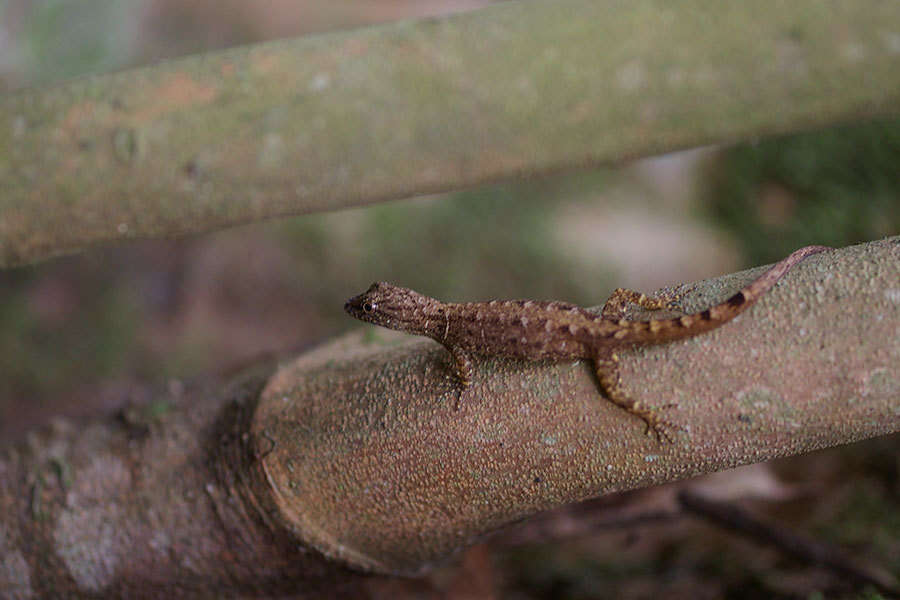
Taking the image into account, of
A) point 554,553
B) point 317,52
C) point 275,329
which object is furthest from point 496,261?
point 317,52

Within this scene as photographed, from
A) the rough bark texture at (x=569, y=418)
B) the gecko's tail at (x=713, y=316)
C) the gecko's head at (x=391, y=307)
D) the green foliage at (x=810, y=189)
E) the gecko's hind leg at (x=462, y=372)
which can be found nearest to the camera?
the rough bark texture at (x=569, y=418)

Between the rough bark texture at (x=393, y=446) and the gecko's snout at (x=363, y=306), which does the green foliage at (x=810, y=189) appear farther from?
the rough bark texture at (x=393, y=446)

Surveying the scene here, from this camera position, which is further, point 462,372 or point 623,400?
point 462,372

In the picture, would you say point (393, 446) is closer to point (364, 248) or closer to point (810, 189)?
point (364, 248)

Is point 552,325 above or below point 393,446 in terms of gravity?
above

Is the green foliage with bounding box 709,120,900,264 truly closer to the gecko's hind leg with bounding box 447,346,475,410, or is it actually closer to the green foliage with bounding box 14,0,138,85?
the gecko's hind leg with bounding box 447,346,475,410

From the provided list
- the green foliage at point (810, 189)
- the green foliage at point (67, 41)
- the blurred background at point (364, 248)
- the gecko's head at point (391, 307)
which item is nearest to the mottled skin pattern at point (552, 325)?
the gecko's head at point (391, 307)

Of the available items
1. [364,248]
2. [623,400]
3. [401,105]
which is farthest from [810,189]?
[623,400]
